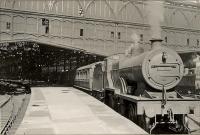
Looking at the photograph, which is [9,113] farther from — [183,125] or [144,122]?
[183,125]

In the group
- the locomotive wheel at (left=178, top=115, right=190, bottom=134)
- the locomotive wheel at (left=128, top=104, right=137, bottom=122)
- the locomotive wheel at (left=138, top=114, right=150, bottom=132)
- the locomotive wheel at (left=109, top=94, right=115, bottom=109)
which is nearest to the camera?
the locomotive wheel at (left=138, top=114, right=150, bottom=132)

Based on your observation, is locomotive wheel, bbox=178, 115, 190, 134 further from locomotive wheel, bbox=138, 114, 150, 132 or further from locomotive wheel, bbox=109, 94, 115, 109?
locomotive wheel, bbox=109, 94, 115, 109

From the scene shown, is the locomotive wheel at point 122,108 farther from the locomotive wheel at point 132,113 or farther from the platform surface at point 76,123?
the locomotive wheel at point 132,113

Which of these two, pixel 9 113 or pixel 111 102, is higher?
pixel 111 102

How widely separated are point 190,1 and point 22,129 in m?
42.3

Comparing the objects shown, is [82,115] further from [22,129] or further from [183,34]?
[183,34]

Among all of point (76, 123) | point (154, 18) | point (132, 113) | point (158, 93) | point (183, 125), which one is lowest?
point (183, 125)

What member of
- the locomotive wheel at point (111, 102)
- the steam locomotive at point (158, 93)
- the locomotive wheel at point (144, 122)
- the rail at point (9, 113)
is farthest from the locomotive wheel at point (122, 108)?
Result: the rail at point (9, 113)

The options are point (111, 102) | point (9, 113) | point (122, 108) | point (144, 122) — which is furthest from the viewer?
point (9, 113)

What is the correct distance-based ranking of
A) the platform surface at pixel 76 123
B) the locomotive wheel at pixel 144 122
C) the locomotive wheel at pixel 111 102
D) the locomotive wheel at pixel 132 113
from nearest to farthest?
1. the platform surface at pixel 76 123
2. the locomotive wheel at pixel 144 122
3. the locomotive wheel at pixel 132 113
4. the locomotive wheel at pixel 111 102

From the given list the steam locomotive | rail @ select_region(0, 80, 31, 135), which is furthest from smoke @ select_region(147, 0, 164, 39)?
rail @ select_region(0, 80, 31, 135)

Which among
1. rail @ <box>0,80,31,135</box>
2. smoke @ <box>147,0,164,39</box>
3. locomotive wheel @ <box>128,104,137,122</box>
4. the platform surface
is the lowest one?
rail @ <box>0,80,31,135</box>

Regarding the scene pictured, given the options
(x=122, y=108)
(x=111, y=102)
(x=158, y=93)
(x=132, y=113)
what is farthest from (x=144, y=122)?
(x=111, y=102)

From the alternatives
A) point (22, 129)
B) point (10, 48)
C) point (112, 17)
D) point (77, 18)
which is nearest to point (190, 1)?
point (112, 17)
